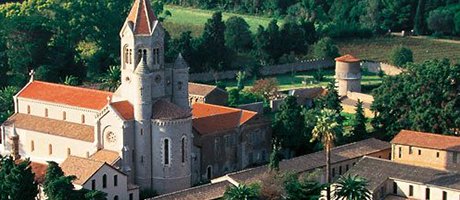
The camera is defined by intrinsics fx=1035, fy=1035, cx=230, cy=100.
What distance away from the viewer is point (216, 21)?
100188 millimetres

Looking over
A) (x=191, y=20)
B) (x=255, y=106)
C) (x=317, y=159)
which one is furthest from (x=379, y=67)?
→ (x=317, y=159)

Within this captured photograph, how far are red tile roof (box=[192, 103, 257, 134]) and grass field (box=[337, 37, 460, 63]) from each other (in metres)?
45.1

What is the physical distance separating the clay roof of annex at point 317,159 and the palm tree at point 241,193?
413 centimetres

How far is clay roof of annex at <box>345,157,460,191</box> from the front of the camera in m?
54.8

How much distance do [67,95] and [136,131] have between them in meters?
7.39

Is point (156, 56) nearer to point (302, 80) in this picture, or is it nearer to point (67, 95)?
point (67, 95)

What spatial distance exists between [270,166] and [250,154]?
32.3 ft

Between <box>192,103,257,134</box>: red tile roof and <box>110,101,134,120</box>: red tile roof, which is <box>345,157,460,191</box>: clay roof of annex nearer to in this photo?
<box>192,103,257,134</box>: red tile roof

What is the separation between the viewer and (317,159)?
60.3m

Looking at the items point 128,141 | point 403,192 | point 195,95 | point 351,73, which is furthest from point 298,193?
point 351,73

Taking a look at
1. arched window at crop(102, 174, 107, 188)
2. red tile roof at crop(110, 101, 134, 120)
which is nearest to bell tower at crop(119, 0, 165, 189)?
red tile roof at crop(110, 101, 134, 120)

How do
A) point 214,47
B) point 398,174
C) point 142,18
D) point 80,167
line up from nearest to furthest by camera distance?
1. point 80,167
2. point 398,174
3. point 142,18
4. point 214,47

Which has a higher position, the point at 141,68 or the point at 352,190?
the point at 141,68

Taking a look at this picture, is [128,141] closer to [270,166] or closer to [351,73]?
[270,166]
